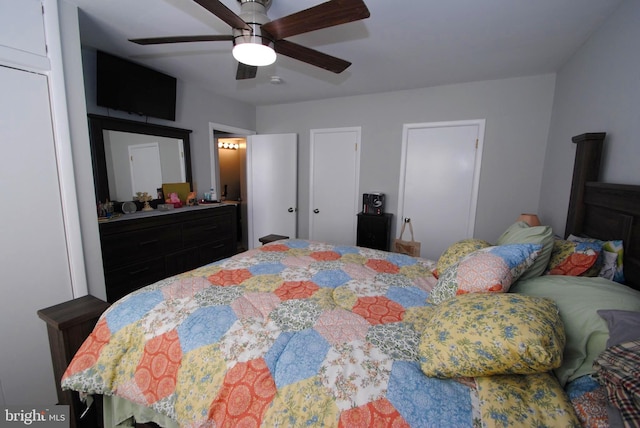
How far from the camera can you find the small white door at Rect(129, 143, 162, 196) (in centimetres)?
276

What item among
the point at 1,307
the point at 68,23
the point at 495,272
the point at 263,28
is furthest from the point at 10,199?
the point at 495,272

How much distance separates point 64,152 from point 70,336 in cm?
114

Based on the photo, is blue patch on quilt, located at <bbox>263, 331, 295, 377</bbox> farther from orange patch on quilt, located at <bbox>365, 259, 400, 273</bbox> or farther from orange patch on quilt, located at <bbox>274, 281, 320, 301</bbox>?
orange patch on quilt, located at <bbox>365, 259, 400, 273</bbox>

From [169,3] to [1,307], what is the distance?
80.4 inches

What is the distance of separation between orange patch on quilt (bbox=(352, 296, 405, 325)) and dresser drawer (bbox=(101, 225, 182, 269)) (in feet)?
7.26

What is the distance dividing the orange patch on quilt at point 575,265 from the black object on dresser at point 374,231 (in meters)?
2.10

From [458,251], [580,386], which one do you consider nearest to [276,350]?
[580,386]

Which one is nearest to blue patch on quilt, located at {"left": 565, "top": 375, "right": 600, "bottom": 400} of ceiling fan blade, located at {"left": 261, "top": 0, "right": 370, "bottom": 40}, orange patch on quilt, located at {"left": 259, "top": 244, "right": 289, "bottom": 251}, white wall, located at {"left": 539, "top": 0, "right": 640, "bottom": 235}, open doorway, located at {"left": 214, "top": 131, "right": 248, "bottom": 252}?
white wall, located at {"left": 539, "top": 0, "right": 640, "bottom": 235}

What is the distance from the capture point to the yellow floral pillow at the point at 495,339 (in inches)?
29.1

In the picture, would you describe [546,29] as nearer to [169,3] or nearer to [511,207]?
[511,207]

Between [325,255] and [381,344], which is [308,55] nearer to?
[325,255]

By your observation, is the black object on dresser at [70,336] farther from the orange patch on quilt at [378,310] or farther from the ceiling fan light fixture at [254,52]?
the ceiling fan light fixture at [254,52]

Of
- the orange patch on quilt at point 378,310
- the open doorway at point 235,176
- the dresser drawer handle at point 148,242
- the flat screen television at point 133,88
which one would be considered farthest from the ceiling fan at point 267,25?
the open doorway at point 235,176

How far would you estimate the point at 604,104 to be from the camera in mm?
1634
